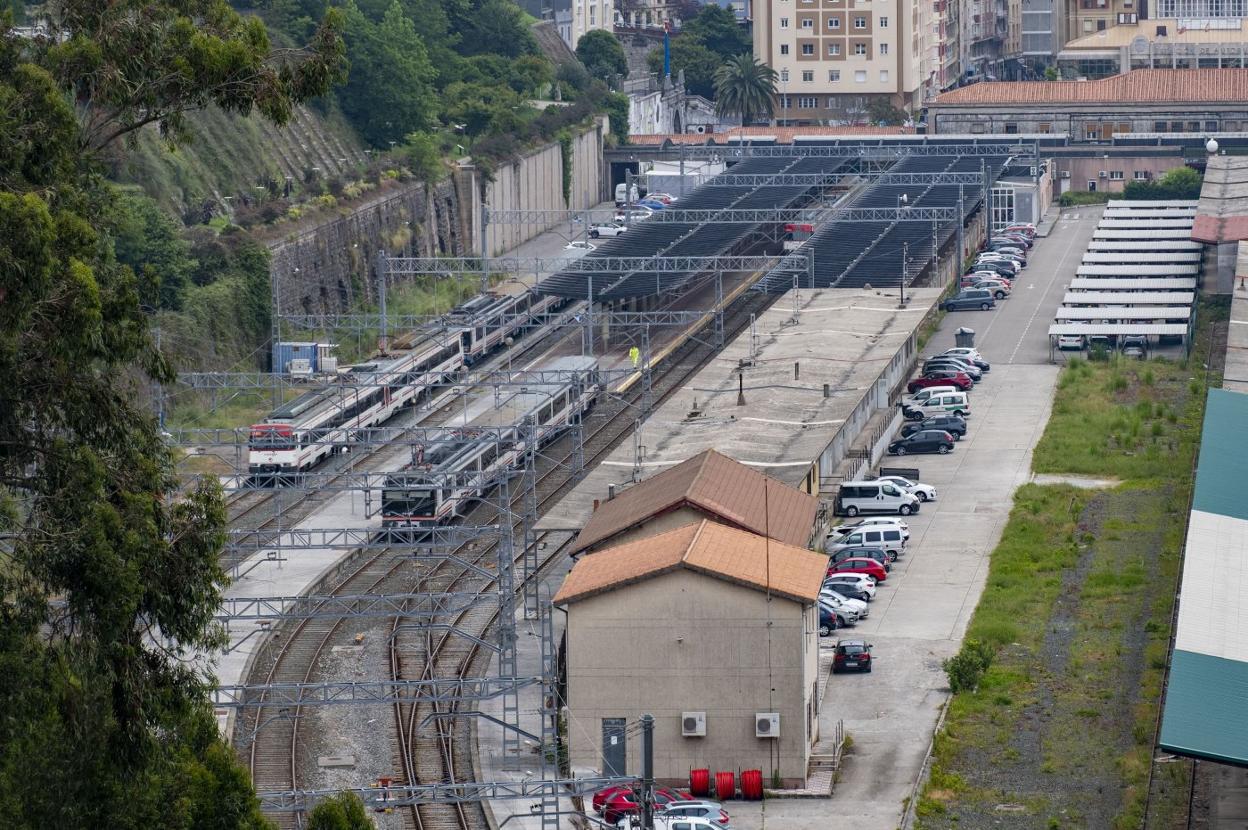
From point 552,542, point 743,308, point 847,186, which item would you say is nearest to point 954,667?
point 552,542

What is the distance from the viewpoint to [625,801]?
26719 mm

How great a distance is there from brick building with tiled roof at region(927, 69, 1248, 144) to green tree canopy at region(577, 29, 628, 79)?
1689 cm

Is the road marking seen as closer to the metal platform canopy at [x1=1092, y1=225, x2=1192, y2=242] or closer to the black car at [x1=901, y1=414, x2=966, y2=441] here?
the metal platform canopy at [x1=1092, y1=225, x2=1192, y2=242]

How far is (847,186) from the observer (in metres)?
80.6

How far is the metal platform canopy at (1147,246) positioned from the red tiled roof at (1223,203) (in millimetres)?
762

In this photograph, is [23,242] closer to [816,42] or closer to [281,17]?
[281,17]

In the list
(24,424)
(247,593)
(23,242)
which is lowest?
(247,593)

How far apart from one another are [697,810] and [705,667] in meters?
2.38

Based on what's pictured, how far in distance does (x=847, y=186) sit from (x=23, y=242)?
63978 mm

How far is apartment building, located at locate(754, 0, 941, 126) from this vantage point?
9856 cm

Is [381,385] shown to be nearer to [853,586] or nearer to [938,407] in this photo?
[938,407]

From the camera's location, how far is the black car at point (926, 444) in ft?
152

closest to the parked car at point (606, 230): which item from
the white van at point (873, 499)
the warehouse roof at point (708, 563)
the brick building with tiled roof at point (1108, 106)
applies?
the brick building with tiled roof at point (1108, 106)

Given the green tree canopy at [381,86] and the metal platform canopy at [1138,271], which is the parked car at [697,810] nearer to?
the metal platform canopy at [1138,271]
